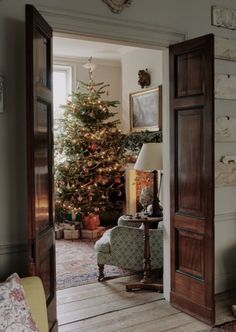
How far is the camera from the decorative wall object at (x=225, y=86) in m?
3.69

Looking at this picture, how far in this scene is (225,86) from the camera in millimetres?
3736

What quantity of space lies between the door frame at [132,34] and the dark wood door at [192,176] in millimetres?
105

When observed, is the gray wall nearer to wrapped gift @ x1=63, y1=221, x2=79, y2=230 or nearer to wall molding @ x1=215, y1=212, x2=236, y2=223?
wall molding @ x1=215, y1=212, x2=236, y2=223

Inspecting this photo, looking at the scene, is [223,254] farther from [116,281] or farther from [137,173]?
[137,173]

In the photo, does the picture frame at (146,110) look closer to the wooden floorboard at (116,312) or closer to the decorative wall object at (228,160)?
the decorative wall object at (228,160)

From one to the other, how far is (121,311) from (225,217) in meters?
1.37

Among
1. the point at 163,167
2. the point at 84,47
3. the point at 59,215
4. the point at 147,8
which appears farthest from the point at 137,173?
the point at 147,8

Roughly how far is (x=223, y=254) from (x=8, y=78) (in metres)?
2.67

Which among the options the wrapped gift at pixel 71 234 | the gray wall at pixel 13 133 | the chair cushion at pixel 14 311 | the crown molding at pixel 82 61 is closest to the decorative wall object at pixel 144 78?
the crown molding at pixel 82 61

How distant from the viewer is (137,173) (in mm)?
6516

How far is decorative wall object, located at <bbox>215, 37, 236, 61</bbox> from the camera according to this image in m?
3.73

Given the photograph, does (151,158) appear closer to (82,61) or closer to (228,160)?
(228,160)

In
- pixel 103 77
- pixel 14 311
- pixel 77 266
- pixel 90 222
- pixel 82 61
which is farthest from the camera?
pixel 103 77

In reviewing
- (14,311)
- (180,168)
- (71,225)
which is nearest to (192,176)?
(180,168)
